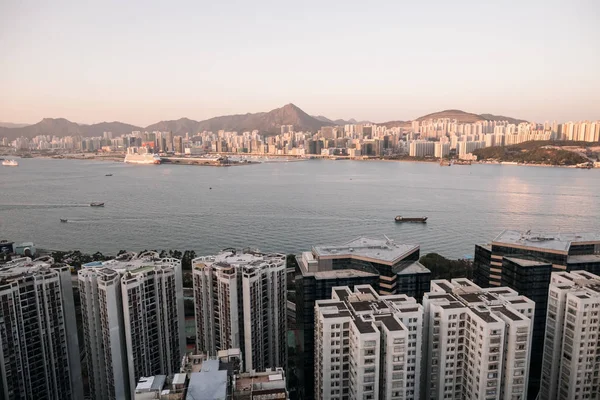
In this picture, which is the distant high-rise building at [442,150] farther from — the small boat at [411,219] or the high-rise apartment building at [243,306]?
the high-rise apartment building at [243,306]

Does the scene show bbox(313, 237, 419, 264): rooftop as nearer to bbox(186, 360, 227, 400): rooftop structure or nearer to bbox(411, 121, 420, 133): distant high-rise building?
Answer: bbox(186, 360, 227, 400): rooftop structure

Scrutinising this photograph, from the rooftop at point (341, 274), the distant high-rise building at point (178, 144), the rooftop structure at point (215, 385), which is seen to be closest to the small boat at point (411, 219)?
the rooftop at point (341, 274)

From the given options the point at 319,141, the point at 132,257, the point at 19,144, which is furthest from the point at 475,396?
the point at 19,144

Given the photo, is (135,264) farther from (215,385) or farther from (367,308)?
(367,308)

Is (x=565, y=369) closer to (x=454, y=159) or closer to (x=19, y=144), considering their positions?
(x=454, y=159)

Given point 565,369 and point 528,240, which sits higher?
point 528,240

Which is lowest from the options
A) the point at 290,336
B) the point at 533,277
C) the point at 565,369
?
the point at 290,336

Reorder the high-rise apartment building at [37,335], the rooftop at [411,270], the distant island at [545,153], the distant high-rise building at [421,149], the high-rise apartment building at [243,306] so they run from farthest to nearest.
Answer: the distant high-rise building at [421,149], the distant island at [545,153], the rooftop at [411,270], the high-rise apartment building at [243,306], the high-rise apartment building at [37,335]
